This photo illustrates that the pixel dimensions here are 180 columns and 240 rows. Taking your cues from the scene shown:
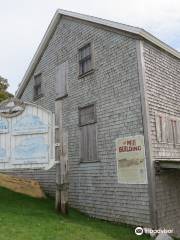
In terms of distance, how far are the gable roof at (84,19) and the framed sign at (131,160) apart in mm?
3784

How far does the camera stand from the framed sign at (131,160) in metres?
11.7

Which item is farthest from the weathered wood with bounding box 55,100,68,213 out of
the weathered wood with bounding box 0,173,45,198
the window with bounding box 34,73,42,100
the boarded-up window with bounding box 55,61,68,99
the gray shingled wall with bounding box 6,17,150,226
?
the window with bounding box 34,73,42,100

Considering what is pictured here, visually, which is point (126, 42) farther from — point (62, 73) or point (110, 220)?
point (110, 220)

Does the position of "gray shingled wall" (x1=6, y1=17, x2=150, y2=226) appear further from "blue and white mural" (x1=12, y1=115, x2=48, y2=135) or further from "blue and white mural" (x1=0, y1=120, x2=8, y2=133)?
"blue and white mural" (x1=0, y1=120, x2=8, y2=133)

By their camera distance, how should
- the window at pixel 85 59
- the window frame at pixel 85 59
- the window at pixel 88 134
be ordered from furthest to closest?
the window at pixel 85 59
the window frame at pixel 85 59
the window at pixel 88 134

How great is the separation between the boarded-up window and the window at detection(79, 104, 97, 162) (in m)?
1.78

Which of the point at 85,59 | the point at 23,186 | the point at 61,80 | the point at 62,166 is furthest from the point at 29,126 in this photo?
the point at 61,80

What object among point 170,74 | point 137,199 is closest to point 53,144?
point 137,199

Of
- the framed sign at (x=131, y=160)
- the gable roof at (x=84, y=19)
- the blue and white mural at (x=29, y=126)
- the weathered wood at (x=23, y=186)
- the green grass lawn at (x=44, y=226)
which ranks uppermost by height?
the gable roof at (x=84, y=19)

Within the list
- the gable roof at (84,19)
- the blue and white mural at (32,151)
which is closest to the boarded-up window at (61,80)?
the gable roof at (84,19)

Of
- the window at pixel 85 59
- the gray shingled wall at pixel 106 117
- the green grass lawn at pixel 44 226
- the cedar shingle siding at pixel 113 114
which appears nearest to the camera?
the green grass lawn at pixel 44 226

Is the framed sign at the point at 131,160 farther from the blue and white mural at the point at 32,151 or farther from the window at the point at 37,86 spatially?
the window at the point at 37,86

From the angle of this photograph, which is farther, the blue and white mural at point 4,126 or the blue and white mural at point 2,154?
the blue and white mural at point 4,126

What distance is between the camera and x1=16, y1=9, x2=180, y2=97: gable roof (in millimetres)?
12477
